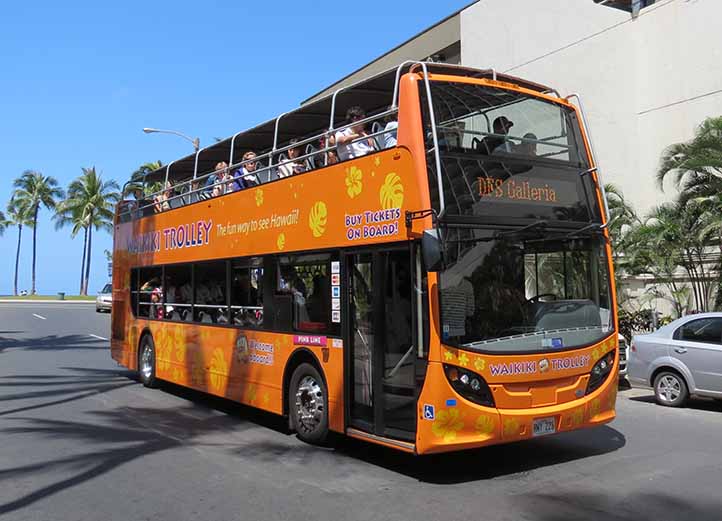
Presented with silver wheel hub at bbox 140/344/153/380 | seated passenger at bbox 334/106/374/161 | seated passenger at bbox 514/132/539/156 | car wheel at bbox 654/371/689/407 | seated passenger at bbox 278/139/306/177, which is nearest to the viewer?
seated passenger at bbox 514/132/539/156

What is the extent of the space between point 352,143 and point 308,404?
3207 millimetres

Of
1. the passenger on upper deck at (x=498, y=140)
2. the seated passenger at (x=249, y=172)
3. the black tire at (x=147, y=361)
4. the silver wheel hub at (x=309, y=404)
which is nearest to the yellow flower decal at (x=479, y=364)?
the passenger on upper deck at (x=498, y=140)

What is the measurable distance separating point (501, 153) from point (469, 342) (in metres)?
2.02

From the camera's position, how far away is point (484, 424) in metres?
6.39

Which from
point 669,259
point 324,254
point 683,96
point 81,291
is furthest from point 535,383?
point 81,291

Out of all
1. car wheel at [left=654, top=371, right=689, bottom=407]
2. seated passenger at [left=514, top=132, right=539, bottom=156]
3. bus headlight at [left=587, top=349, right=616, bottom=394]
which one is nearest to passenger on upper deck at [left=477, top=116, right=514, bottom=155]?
seated passenger at [left=514, top=132, right=539, bottom=156]

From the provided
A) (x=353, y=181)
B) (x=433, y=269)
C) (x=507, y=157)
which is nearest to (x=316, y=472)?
(x=433, y=269)

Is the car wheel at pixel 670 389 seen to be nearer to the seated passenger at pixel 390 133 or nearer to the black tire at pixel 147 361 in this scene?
the seated passenger at pixel 390 133

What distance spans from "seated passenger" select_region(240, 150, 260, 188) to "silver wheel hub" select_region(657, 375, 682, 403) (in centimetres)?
729

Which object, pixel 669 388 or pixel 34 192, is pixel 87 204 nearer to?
pixel 34 192

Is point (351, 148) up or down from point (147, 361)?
up

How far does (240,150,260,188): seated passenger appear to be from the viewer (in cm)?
998

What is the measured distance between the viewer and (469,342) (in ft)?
21.2

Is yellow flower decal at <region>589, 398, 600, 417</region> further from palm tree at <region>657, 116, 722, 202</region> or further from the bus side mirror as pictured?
palm tree at <region>657, 116, 722, 202</region>
